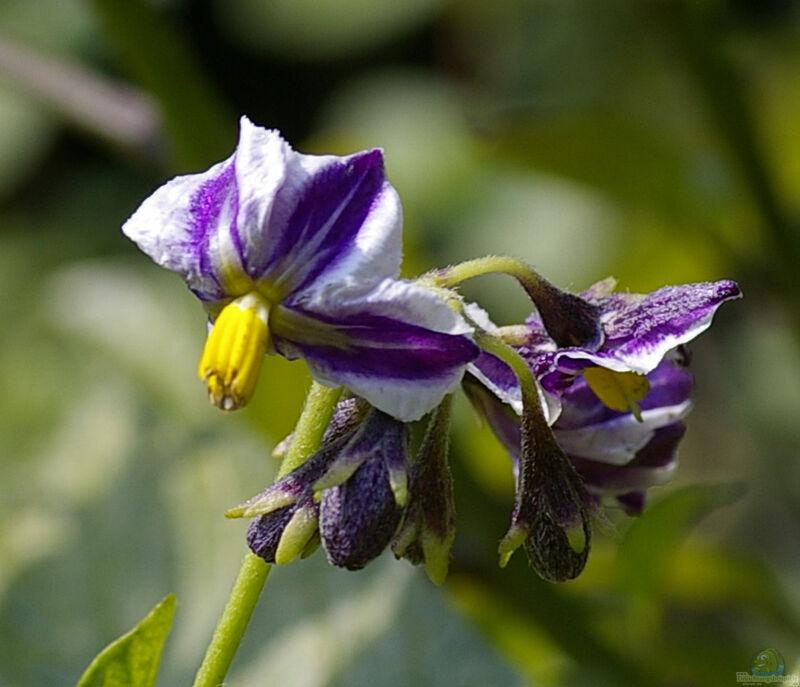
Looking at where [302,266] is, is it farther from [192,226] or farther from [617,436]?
[617,436]

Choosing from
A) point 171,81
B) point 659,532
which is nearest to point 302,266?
point 659,532

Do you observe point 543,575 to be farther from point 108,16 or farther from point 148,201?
Answer: point 108,16

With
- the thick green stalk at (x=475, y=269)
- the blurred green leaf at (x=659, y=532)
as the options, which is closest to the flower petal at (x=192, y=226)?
the thick green stalk at (x=475, y=269)

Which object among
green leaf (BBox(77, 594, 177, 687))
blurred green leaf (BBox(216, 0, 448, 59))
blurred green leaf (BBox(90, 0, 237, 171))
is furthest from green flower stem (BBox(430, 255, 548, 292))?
blurred green leaf (BBox(216, 0, 448, 59))

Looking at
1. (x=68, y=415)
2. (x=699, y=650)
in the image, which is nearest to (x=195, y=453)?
(x=68, y=415)

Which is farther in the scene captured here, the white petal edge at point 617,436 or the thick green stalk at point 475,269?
the white petal edge at point 617,436

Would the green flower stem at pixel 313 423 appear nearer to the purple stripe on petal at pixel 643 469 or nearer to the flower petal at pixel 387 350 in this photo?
the flower petal at pixel 387 350
